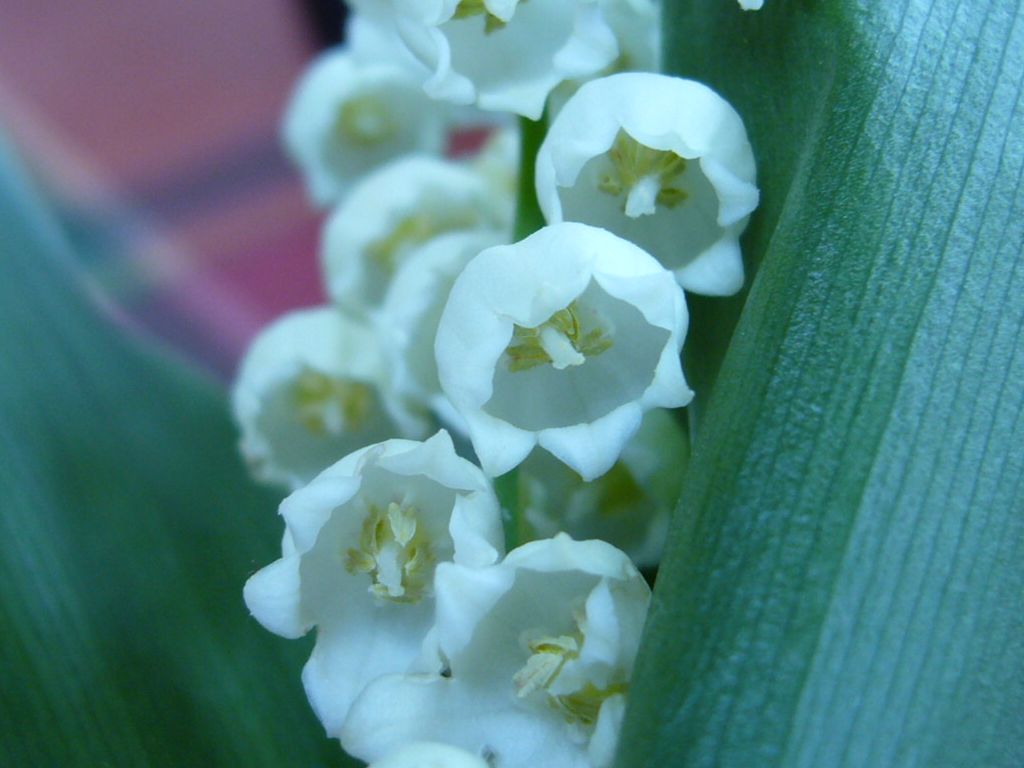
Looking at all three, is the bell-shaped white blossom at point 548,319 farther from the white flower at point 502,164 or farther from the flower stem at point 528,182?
the white flower at point 502,164

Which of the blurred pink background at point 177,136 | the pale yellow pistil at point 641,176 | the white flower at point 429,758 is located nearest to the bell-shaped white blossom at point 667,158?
the pale yellow pistil at point 641,176

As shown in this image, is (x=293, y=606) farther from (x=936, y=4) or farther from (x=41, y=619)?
(x=936, y=4)

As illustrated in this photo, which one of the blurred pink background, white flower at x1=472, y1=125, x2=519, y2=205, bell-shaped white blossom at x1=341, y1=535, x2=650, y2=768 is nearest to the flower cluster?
bell-shaped white blossom at x1=341, y1=535, x2=650, y2=768

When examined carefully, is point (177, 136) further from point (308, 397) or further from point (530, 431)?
point (530, 431)

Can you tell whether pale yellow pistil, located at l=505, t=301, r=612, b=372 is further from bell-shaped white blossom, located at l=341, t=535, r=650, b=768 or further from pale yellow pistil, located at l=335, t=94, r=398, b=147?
pale yellow pistil, located at l=335, t=94, r=398, b=147

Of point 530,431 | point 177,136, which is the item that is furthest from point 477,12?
point 177,136

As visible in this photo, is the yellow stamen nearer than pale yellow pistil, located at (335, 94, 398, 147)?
Yes
